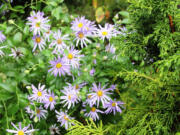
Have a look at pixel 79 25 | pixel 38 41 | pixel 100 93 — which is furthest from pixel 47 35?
pixel 100 93

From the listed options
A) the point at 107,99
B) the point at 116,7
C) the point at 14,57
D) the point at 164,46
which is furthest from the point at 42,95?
the point at 116,7

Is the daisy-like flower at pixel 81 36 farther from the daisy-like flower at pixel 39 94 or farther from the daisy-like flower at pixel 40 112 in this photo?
the daisy-like flower at pixel 40 112

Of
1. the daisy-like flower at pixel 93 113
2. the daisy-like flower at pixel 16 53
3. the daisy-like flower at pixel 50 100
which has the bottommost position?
the daisy-like flower at pixel 93 113

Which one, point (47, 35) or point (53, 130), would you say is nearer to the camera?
point (47, 35)

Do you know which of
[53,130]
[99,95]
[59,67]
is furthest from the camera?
[53,130]

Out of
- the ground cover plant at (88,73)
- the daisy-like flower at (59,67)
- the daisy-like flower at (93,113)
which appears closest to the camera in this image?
the ground cover plant at (88,73)

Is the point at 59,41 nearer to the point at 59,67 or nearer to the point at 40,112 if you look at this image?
the point at 59,67

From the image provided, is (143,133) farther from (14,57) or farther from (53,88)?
(14,57)

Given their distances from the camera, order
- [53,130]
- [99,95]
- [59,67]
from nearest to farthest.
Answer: [59,67], [99,95], [53,130]

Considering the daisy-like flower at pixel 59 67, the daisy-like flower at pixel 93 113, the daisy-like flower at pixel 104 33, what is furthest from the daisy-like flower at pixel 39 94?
the daisy-like flower at pixel 104 33
